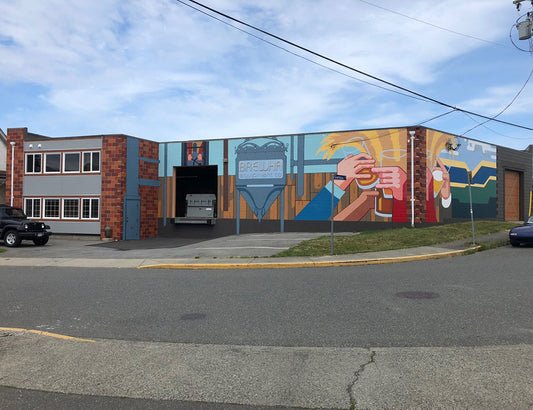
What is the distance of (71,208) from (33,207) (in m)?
3.18

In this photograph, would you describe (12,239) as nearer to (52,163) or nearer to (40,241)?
(40,241)

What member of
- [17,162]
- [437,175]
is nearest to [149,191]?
[17,162]

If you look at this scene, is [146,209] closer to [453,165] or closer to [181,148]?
[181,148]

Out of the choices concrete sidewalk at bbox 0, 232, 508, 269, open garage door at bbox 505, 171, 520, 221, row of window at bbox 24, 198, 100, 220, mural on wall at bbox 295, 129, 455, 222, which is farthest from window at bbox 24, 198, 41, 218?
open garage door at bbox 505, 171, 520, 221

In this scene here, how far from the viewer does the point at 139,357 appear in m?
5.09

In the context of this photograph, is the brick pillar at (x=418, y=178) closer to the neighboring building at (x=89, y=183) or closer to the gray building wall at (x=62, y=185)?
the neighboring building at (x=89, y=183)

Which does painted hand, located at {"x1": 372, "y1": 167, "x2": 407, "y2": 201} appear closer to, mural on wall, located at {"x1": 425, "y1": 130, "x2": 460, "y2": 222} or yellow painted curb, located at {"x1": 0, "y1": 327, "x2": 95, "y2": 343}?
mural on wall, located at {"x1": 425, "y1": 130, "x2": 460, "y2": 222}

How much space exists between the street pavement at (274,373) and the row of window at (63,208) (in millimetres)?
21728

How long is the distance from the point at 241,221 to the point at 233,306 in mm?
18648

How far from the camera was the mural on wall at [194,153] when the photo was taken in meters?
27.3

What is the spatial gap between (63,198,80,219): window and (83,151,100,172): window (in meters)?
2.17

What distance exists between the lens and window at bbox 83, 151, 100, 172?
87.9ft

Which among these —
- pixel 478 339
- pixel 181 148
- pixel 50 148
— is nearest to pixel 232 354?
pixel 478 339

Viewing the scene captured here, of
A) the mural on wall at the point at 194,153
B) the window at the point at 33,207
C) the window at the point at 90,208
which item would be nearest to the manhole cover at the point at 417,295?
the mural on wall at the point at 194,153
